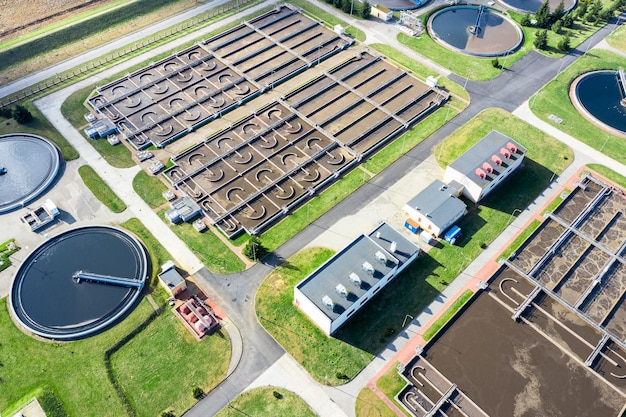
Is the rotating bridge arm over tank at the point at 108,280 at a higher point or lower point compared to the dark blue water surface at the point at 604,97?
lower

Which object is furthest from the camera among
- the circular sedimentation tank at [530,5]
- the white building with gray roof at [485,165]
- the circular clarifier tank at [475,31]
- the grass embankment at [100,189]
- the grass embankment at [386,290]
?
the circular sedimentation tank at [530,5]

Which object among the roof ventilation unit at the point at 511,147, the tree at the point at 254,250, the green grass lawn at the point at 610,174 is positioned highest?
the roof ventilation unit at the point at 511,147

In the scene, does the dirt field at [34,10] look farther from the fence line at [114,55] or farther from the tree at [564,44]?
the tree at [564,44]

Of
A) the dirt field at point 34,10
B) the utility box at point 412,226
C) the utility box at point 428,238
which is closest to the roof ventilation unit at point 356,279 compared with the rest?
the utility box at point 428,238

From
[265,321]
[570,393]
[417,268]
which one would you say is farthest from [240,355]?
[570,393]

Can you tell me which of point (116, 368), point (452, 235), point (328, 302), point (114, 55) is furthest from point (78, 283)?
point (114, 55)

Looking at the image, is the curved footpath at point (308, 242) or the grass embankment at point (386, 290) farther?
the grass embankment at point (386, 290)

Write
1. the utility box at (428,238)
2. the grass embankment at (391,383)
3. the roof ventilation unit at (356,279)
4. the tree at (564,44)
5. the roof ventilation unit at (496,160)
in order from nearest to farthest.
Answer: the grass embankment at (391,383) → the roof ventilation unit at (356,279) → the utility box at (428,238) → the roof ventilation unit at (496,160) → the tree at (564,44)
